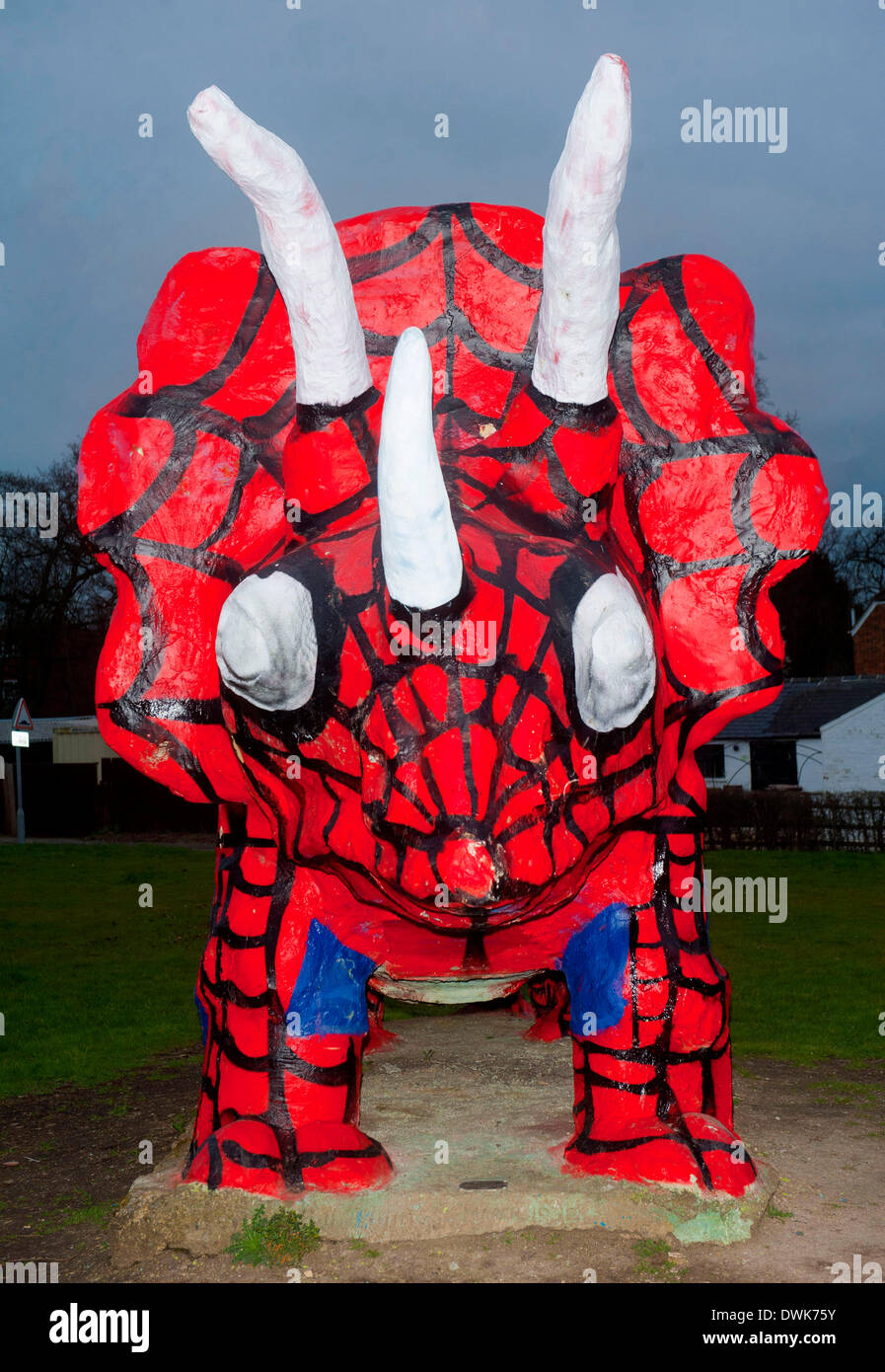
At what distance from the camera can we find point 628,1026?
156 inches

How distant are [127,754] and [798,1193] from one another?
256 centimetres

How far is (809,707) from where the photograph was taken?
27188mm

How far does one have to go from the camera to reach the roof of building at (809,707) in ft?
86.9

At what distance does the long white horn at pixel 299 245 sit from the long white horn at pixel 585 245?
0.47 m

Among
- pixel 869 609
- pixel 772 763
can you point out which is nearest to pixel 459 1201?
pixel 772 763

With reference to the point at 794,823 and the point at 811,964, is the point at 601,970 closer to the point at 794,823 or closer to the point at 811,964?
the point at 811,964

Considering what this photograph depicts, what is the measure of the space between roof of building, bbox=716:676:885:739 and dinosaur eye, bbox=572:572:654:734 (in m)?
24.0

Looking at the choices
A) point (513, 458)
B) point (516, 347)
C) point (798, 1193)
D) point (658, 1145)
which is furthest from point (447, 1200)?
point (516, 347)

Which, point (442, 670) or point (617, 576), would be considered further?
point (617, 576)

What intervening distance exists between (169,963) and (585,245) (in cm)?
768

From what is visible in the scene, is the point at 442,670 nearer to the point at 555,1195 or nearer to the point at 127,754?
the point at 127,754

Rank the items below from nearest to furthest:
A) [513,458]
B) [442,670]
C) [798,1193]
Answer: [442,670], [513,458], [798,1193]

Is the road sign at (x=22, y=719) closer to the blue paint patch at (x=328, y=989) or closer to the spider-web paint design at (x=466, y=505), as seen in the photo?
the spider-web paint design at (x=466, y=505)

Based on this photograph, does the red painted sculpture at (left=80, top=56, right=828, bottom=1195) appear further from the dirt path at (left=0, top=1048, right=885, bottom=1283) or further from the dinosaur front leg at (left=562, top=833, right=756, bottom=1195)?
the dirt path at (left=0, top=1048, right=885, bottom=1283)
